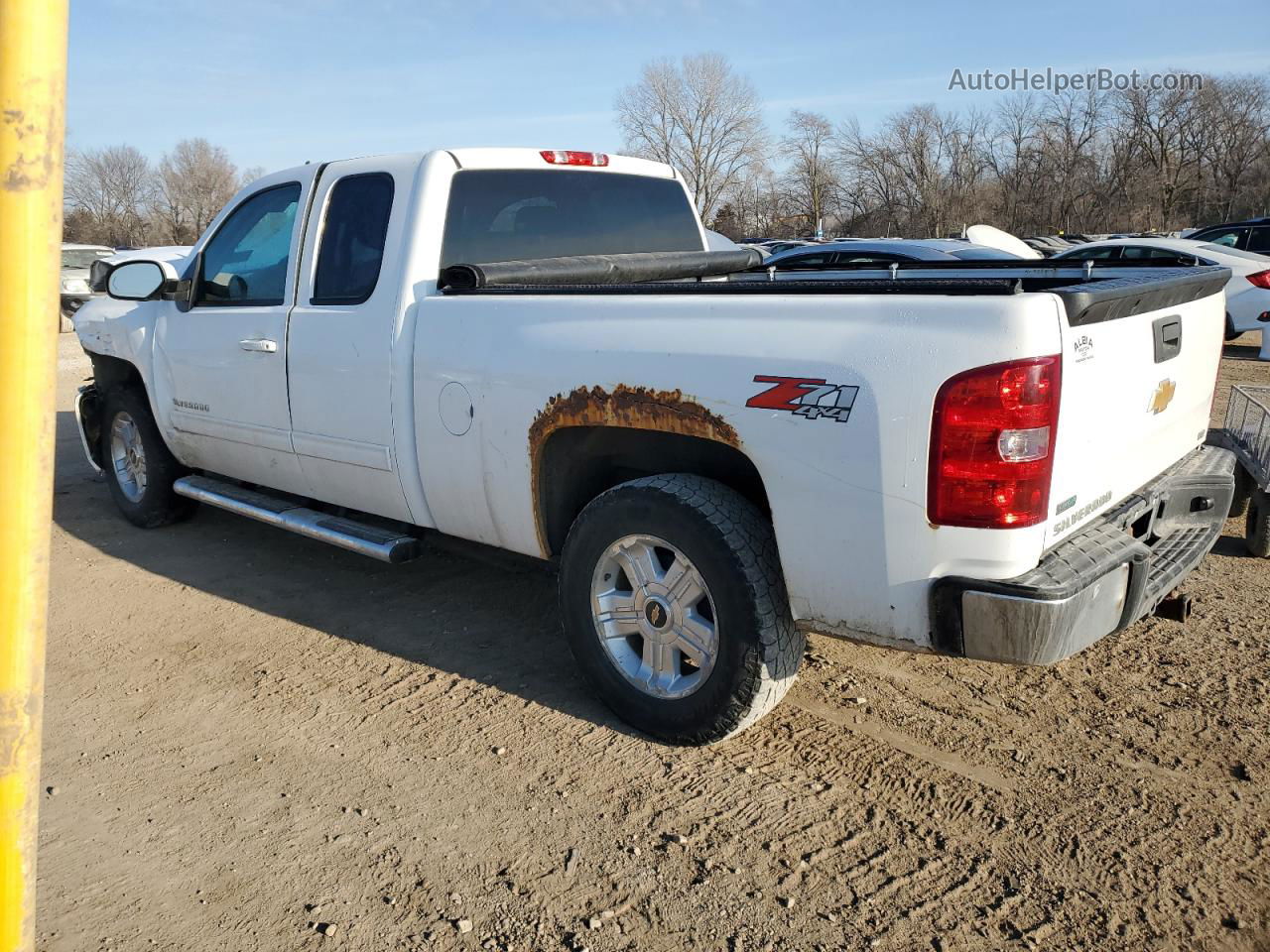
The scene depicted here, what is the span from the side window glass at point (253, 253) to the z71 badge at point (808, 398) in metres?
2.76

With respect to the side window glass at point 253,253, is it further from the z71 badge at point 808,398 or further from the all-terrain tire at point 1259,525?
the all-terrain tire at point 1259,525

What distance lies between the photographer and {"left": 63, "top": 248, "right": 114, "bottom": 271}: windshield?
66.9 ft

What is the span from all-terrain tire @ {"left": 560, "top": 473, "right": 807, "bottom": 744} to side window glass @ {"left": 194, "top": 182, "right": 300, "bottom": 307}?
7.55ft

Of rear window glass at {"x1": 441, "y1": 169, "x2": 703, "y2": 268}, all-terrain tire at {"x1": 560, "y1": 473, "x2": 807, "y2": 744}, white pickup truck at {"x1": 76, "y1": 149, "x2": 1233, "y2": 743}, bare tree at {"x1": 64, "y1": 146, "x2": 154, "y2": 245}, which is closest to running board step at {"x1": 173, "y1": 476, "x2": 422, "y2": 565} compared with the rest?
white pickup truck at {"x1": 76, "y1": 149, "x2": 1233, "y2": 743}

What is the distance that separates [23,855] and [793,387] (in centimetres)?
211

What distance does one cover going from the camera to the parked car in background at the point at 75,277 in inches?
721

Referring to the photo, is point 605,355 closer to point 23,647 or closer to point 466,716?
point 466,716

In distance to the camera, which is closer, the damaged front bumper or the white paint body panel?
the white paint body panel

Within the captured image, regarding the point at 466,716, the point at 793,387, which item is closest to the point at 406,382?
the point at 466,716

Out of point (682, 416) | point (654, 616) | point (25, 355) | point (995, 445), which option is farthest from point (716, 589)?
point (25, 355)

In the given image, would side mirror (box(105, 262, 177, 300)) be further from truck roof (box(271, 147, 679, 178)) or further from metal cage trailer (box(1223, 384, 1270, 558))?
metal cage trailer (box(1223, 384, 1270, 558))

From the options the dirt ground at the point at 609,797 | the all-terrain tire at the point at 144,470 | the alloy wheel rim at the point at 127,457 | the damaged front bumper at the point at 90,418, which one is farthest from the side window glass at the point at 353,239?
the damaged front bumper at the point at 90,418

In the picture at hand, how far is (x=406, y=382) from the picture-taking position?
161 inches

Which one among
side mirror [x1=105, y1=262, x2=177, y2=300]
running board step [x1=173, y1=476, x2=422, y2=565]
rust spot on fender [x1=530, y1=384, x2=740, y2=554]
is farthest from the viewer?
side mirror [x1=105, y1=262, x2=177, y2=300]
